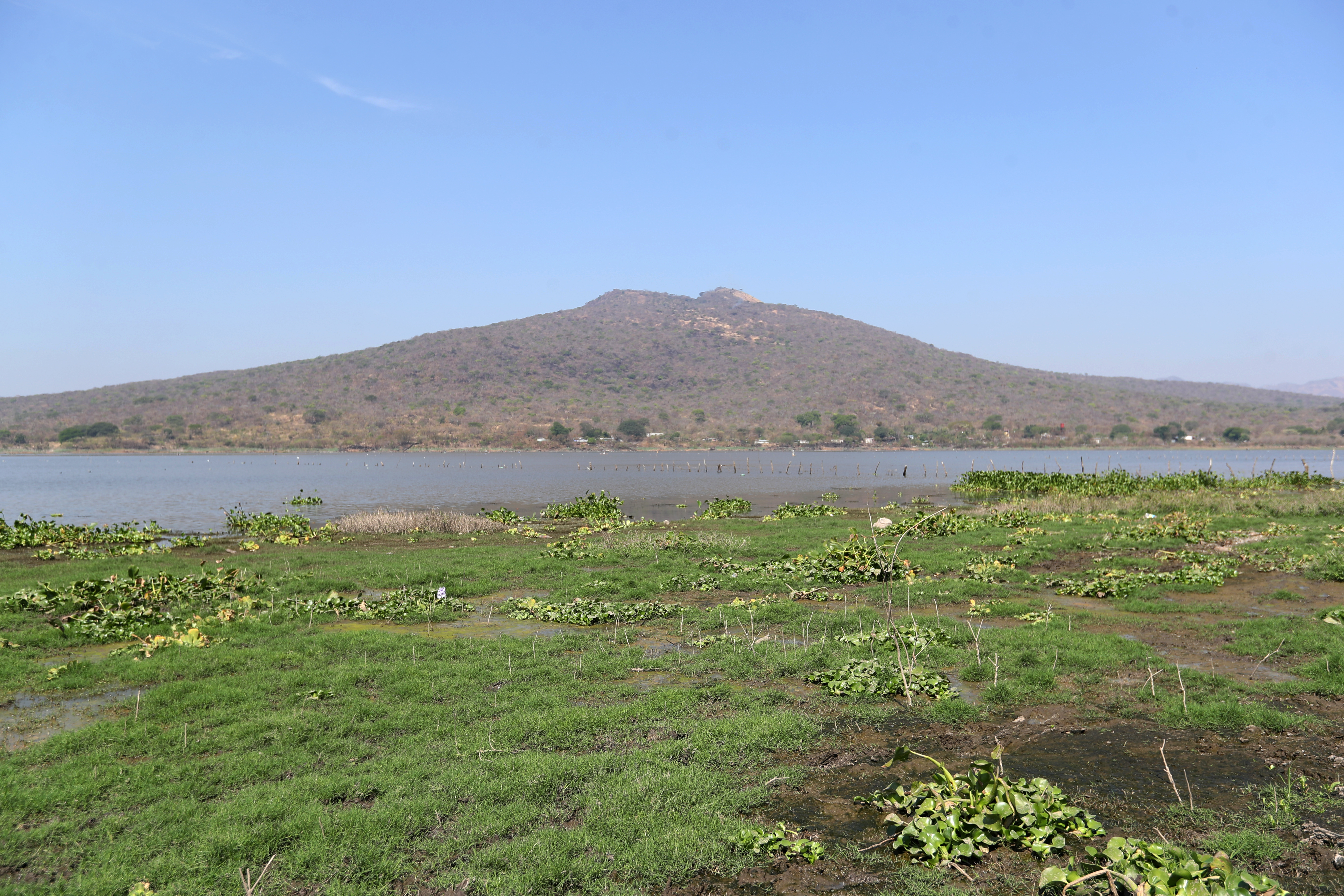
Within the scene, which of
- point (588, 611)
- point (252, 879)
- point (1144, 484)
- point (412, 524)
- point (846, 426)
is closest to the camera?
point (252, 879)

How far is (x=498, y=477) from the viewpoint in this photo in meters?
84.4

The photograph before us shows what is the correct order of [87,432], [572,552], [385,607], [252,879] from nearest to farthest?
[252,879], [385,607], [572,552], [87,432]

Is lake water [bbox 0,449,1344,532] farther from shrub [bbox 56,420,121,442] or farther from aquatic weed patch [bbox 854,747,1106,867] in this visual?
aquatic weed patch [bbox 854,747,1106,867]

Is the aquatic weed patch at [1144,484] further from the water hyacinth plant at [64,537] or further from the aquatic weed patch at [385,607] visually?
the water hyacinth plant at [64,537]

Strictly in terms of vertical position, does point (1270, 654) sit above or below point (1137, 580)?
above

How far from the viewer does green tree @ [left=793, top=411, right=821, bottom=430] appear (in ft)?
564

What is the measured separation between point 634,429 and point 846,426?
162 feet

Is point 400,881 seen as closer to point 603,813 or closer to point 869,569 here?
point 603,813

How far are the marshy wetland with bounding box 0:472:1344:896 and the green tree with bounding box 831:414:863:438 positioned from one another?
152 m

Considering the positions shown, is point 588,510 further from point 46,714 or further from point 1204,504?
point 46,714

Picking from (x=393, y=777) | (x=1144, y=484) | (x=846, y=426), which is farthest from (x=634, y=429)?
(x=393, y=777)

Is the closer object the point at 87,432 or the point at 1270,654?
the point at 1270,654

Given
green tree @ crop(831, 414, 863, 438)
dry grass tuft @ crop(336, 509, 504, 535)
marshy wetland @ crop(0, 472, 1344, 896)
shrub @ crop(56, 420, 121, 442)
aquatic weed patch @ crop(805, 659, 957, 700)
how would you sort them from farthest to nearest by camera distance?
green tree @ crop(831, 414, 863, 438)
shrub @ crop(56, 420, 121, 442)
dry grass tuft @ crop(336, 509, 504, 535)
aquatic weed patch @ crop(805, 659, 957, 700)
marshy wetland @ crop(0, 472, 1344, 896)

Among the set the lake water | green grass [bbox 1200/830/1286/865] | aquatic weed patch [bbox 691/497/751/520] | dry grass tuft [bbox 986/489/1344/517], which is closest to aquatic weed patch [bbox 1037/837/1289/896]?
green grass [bbox 1200/830/1286/865]
